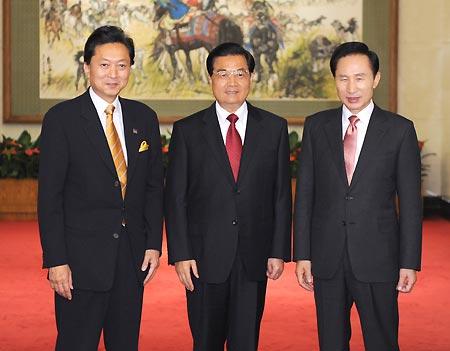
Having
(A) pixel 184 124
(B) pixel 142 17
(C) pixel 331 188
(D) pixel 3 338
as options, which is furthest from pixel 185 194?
(B) pixel 142 17

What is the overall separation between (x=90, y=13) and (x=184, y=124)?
9127 mm

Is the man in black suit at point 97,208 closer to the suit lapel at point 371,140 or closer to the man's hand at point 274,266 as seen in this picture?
the man's hand at point 274,266

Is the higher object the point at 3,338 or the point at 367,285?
the point at 367,285

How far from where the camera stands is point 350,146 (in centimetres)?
410

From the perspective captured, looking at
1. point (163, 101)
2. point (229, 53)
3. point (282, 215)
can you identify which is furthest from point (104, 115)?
point (163, 101)

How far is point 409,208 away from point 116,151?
1210 mm

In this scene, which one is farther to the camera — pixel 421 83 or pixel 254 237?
pixel 421 83

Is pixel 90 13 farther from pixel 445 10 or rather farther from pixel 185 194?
pixel 185 194

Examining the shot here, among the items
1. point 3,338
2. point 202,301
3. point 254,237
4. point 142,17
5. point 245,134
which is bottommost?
point 3,338

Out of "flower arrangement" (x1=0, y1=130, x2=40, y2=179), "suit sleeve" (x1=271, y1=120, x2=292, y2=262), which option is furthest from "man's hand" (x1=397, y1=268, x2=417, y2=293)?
"flower arrangement" (x1=0, y1=130, x2=40, y2=179)

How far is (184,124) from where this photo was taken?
4.29m

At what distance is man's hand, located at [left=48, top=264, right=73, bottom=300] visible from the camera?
3828 millimetres

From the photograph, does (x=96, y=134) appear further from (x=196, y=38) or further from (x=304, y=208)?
(x=196, y=38)

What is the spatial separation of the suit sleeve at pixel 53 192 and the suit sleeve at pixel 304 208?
3.15ft
